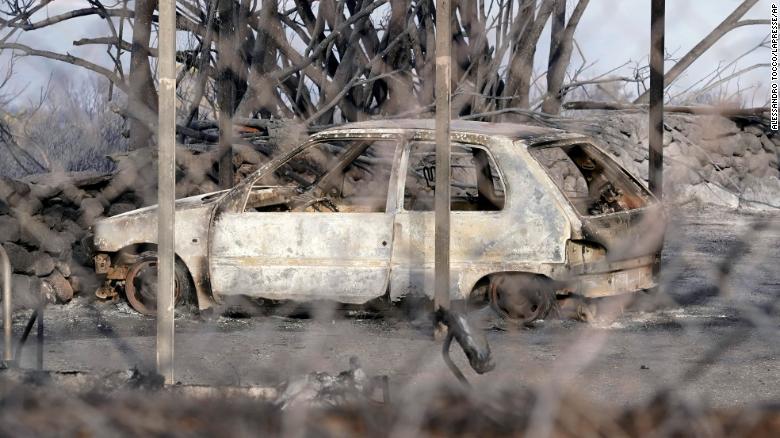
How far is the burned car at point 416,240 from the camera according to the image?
22.8ft

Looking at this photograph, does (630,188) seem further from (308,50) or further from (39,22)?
(39,22)

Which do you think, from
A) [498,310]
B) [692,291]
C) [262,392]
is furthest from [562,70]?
[262,392]

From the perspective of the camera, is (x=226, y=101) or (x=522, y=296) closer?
(x=522, y=296)

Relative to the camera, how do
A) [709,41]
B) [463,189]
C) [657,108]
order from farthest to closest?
[709,41] < [657,108] < [463,189]

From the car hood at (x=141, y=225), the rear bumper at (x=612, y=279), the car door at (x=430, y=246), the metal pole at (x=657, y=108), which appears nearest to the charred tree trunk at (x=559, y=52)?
the metal pole at (x=657, y=108)

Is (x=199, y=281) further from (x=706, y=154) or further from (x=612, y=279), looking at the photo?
(x=706, y=154)

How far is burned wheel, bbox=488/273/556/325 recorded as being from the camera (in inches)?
276

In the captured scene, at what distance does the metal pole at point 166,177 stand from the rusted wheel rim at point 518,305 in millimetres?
3316

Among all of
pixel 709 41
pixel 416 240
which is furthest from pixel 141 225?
pixel 709 41

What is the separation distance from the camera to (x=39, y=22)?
46.0 ft

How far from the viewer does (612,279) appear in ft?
23.2

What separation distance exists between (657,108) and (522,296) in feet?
11.7

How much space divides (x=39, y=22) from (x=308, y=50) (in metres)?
3.23

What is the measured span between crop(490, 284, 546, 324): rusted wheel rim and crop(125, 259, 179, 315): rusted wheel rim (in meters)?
2.21
